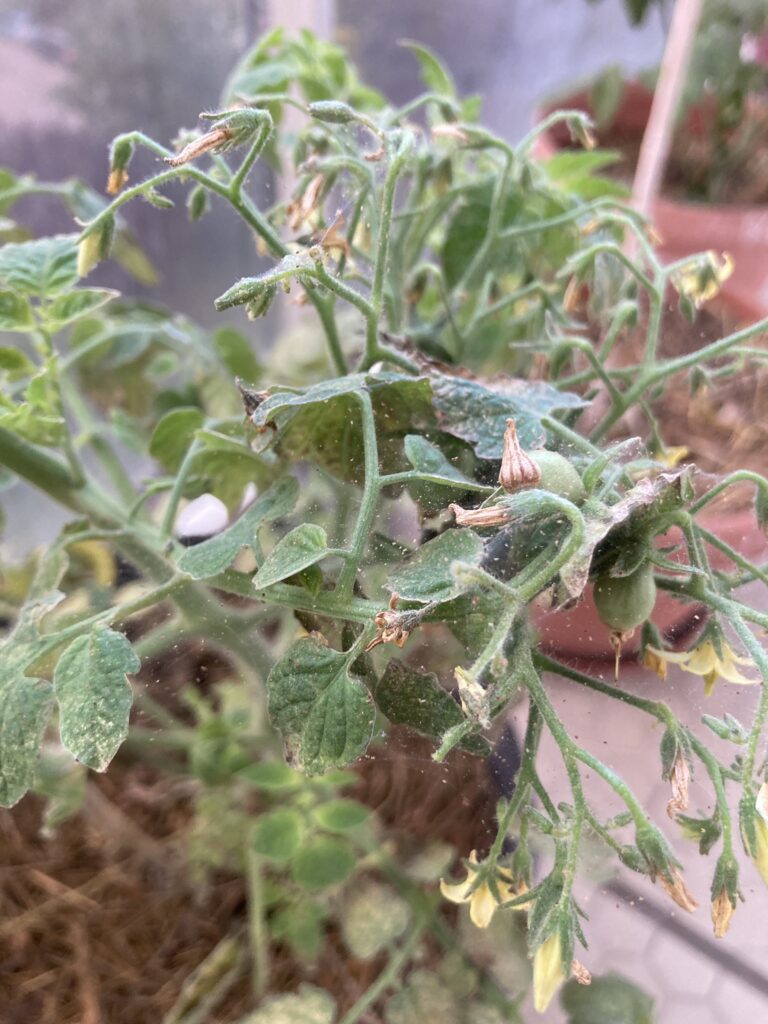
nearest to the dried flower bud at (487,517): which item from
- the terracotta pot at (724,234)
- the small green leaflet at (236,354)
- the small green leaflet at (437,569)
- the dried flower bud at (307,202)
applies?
the small green leaflet at (437,569)

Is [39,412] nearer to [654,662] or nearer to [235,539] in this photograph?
[235,539]

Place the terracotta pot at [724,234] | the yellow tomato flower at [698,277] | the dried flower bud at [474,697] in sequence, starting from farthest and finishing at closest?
the terracotta pot at [724,234] < the yellow tomato flower at [698,277] < the dried flower bud at [474,697]

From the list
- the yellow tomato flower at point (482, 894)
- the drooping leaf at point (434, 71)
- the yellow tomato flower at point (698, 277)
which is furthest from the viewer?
the drooping leaf at point (434, 71)

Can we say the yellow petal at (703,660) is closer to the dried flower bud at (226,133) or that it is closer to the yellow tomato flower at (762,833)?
the yellow tomato flower at (762,833)

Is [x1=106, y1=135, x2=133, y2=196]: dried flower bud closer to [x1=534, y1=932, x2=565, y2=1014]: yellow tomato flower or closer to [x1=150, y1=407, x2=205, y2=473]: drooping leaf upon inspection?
[x1=150, y1=407, x2=205, y2=473]: drooping leaf

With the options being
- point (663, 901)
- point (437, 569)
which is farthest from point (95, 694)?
point (663, 901)
